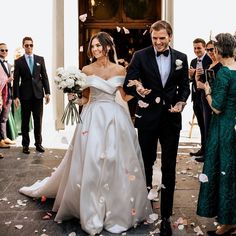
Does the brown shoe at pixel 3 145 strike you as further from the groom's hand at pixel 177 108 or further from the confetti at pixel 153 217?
the groom's hand at pixel 177 108

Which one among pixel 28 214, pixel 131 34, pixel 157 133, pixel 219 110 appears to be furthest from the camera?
pixel 131 34

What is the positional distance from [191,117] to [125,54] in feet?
8.40

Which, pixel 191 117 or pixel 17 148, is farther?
pixel 191 117

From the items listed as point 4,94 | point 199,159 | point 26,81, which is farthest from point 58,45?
point 199,159

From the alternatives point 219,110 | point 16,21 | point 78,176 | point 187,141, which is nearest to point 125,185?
point 78,176

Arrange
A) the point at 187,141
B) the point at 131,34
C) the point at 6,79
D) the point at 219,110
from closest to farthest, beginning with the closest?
the point at 219,110 < the point at 6,79 < the point at 187,141 < the point at 131,34

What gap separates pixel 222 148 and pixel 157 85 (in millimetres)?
823

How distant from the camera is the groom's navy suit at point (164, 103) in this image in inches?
167

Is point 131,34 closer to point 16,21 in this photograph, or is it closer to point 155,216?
point 16,21

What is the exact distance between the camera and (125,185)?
14.4 feet

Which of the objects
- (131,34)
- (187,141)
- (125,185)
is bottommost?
(187,141)

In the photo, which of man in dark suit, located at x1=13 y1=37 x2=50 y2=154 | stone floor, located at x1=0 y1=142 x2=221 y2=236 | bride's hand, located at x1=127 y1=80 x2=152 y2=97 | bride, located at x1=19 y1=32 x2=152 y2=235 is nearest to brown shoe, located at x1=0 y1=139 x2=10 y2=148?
man in dark suit, located at x1=13 y1=37 x2=50 y2=154

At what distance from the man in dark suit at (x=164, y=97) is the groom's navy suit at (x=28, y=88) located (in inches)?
154

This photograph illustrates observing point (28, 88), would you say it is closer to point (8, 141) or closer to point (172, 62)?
point (8, 141)
